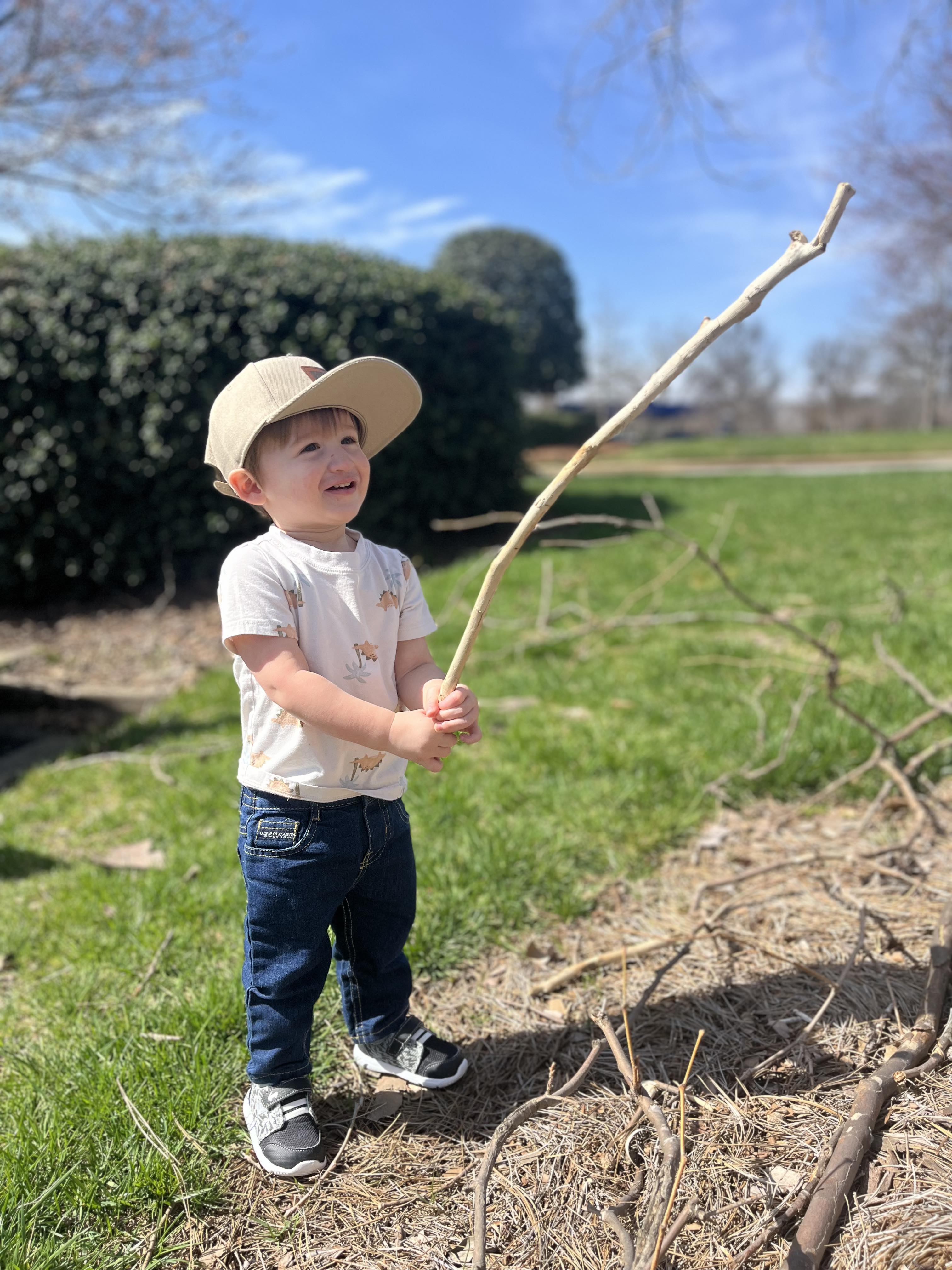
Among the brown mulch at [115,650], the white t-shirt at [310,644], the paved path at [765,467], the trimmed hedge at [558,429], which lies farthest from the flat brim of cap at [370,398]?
the trimmed hedge at [558,429]

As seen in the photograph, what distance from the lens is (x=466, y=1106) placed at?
2.01m

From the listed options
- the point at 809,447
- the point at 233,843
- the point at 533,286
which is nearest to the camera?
the point at 233,843

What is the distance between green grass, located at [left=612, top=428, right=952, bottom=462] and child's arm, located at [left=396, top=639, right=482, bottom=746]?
69.5ft

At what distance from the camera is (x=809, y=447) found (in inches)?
943

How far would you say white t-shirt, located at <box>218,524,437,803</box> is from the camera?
176 centimetres

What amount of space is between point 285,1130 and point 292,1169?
0.07 m

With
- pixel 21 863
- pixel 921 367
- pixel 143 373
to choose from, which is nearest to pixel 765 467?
pixel 143 373

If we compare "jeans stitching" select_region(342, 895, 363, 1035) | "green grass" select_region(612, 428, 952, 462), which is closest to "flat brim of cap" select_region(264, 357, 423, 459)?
→ "jeans stitching" select_region(342, 895, 363, 1035)

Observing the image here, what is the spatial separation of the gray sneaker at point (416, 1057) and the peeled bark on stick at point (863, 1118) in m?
0.79

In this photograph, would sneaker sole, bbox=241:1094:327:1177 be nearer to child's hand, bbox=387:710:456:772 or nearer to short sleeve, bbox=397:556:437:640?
child's hand, bbox=387:710:456:772

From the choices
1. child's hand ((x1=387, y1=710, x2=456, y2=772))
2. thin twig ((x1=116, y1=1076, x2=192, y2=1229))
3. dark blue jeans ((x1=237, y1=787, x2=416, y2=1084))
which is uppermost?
child's hand ((x1=387, y1=710, x2=456, y2=772))

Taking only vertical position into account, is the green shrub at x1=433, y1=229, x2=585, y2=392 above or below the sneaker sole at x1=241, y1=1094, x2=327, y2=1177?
above

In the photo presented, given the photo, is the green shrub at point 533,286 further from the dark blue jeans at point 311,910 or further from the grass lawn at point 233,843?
the dark blue jeans at point 311,910

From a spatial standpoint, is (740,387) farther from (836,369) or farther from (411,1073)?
(411,1073)
